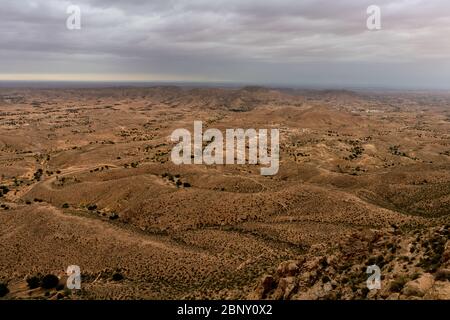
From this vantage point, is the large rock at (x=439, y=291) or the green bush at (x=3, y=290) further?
the green bush at (x=3, y=290)

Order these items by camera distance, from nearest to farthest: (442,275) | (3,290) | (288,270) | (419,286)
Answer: (419,286) < (442,275) < (288,270) < (3,290)

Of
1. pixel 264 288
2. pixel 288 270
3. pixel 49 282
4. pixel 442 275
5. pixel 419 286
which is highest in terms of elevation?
pixel 442 275

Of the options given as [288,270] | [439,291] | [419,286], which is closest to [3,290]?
[288,270]

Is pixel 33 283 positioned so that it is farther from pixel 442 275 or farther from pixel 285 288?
pixel 442 275

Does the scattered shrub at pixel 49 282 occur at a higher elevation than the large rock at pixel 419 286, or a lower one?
lower

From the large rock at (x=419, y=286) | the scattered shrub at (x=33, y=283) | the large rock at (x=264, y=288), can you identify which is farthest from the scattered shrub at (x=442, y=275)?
the scattered shrub at (x=33, y=283)

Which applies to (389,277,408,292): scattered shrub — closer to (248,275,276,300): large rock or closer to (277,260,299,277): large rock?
(277,260,299,277): large rock

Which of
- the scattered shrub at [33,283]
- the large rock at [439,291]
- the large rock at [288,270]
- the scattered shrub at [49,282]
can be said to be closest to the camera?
the large rock at [439,291]

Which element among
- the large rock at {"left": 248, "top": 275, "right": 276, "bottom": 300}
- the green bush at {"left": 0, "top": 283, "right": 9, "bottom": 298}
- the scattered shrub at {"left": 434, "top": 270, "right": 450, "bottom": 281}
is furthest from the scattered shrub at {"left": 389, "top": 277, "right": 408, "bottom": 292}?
the green bush at {"left": 0, "top": 283, "right": 9, "bottom": 298}

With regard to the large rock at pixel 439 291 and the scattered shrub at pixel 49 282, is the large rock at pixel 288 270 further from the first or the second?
the scattered shrub at pixel 49 282

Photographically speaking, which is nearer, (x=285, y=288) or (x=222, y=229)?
(x=285, y=288)

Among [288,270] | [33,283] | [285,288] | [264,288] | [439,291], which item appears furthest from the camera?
[33,283]

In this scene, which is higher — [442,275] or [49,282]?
[442,275]
